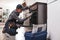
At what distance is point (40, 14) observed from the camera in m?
2.67

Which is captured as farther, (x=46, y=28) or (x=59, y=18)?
(x=46, y=28)

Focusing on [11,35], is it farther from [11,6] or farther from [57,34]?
[11,6]

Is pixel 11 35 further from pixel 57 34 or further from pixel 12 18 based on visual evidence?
pixel 57 34

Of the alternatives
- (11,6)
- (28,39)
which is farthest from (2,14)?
(28,39)

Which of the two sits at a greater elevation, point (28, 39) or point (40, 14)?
point (40, 14)

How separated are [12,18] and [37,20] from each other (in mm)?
806

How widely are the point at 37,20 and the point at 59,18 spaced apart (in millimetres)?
915

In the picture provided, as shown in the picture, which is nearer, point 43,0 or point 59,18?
point 59,18

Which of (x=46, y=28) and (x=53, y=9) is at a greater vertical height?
(x=53, y=9)

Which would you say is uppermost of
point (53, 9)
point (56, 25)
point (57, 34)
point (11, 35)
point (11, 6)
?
point (11, 6)

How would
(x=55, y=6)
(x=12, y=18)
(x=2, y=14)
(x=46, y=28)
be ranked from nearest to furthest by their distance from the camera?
1. (x=55, y=6)
2. (x=46, y=28)
3. (x=12, y=18)
4. (x=2, y=14)

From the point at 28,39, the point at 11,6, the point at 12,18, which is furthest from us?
the point at 11,6

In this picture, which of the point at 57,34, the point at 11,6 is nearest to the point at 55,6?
the point at 57,34

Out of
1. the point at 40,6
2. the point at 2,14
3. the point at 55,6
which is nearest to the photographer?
the point at 55,6
